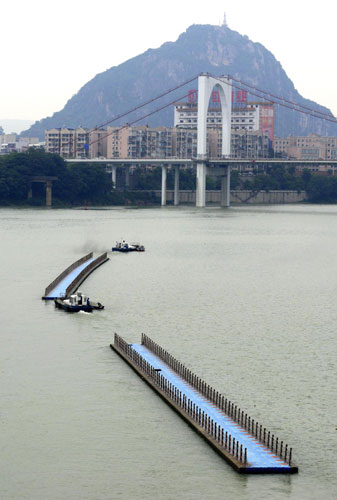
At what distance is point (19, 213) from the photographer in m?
146

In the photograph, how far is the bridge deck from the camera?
50.0 m

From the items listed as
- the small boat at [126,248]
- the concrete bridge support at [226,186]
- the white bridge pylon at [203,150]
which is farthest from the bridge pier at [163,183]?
the small boat at [126,248]

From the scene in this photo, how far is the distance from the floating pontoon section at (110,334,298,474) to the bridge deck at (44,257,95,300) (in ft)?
49.3

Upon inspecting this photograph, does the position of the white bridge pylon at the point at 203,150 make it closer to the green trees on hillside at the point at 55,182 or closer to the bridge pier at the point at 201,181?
the bridge pier at the point at 201,181

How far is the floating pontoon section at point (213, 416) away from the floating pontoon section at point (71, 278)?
15.9m

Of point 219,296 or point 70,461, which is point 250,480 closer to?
point 70,461

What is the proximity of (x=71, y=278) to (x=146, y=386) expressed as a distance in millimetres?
28335

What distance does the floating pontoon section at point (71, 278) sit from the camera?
5080 centimetres

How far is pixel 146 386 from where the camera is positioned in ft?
99.7

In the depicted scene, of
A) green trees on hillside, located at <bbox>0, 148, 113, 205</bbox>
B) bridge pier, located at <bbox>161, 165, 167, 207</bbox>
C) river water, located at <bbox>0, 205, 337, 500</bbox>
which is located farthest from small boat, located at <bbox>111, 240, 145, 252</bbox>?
bridge pier, located at <bbox>161, 165, 167, 207</bbox>

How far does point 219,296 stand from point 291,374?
68.2 ft

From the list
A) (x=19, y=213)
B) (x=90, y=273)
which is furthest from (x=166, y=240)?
(x=19, y=213)

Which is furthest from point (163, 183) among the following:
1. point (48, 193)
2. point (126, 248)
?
point (126, 248)

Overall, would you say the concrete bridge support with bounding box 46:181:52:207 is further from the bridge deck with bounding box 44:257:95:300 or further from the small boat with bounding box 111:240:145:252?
the bridge deck with bounding box 44:257:95:300
